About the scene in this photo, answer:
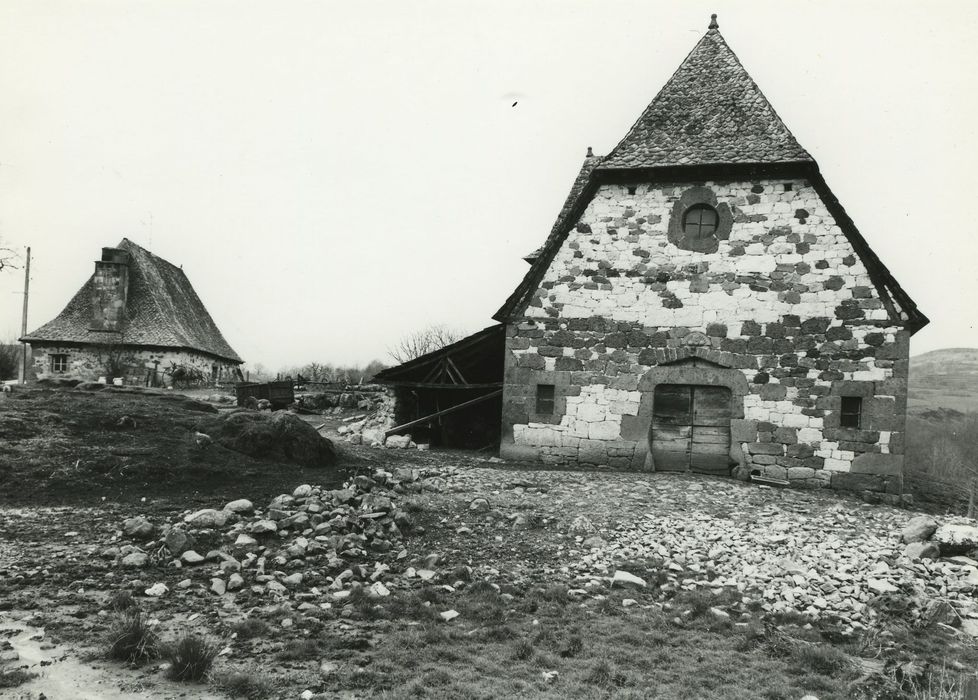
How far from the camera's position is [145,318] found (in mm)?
28547

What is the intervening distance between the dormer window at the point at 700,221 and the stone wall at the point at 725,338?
0.60 feet

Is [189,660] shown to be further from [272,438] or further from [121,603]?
[272,438]

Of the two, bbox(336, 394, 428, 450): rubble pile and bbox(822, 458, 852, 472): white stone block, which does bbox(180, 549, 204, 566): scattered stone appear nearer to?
bbox(336, 394, 428, 450): rubble pile

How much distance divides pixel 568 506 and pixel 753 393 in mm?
5288

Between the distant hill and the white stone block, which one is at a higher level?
the distant hill

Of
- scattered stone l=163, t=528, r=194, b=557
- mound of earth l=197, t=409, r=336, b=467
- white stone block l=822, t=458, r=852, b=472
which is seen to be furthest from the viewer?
white stone block l=822, t=458, r=852, b=472

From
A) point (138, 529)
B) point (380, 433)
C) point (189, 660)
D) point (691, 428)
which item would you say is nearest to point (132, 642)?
point (189, 660)

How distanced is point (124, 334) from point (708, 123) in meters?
26.6

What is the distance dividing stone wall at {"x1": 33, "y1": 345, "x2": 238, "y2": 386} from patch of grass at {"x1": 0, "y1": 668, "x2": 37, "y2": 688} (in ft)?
88.0

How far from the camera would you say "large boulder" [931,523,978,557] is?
6977mm

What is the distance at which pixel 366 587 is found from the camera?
5.52 meters

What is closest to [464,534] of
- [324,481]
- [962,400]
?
[324,481]

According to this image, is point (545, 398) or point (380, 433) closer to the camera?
point (545, 398)

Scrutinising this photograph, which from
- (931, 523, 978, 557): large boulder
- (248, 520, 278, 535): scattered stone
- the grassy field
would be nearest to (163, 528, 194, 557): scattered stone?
the grassy field
